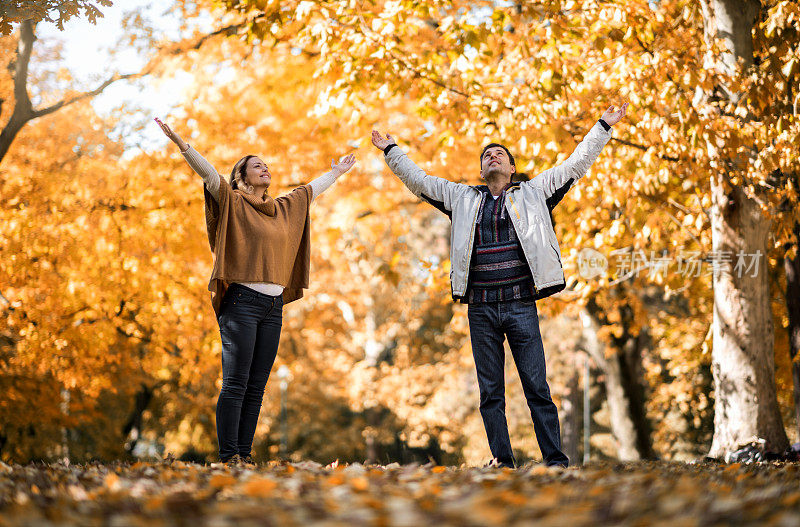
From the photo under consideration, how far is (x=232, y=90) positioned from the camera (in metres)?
11.8

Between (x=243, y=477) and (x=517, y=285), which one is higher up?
(x=517, y=285)

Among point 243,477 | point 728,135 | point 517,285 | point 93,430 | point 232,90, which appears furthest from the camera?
point 93,430

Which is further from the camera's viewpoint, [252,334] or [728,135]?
[728,135]

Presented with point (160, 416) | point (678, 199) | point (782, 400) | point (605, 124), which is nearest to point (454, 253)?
point (605, 124)

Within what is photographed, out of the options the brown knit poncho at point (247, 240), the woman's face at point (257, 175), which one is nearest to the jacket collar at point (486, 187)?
the brown knit poncho at point (247, 240)

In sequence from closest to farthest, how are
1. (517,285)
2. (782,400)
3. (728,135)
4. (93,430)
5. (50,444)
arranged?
1. (517,285)
2. (728,135)
3. (782,400)
4. (50,444)
5. (93,430)

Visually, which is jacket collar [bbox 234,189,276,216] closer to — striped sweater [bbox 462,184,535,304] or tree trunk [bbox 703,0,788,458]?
striped sweater [bbox 462,184,535,304]

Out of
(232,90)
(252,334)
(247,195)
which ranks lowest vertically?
(252,334)

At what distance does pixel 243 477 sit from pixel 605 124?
309cm

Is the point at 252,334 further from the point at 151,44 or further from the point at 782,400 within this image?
the point at 782,400

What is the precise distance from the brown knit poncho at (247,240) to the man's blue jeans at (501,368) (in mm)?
1277

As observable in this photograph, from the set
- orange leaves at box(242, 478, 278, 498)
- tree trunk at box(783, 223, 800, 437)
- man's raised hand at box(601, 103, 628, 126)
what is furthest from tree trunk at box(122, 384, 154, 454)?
orange leaves at box(242, 478, 278, 498)

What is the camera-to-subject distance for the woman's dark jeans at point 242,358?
14.6ft

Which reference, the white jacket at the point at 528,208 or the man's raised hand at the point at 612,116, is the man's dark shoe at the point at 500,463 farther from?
the man's raised hand at the point at 612,116
